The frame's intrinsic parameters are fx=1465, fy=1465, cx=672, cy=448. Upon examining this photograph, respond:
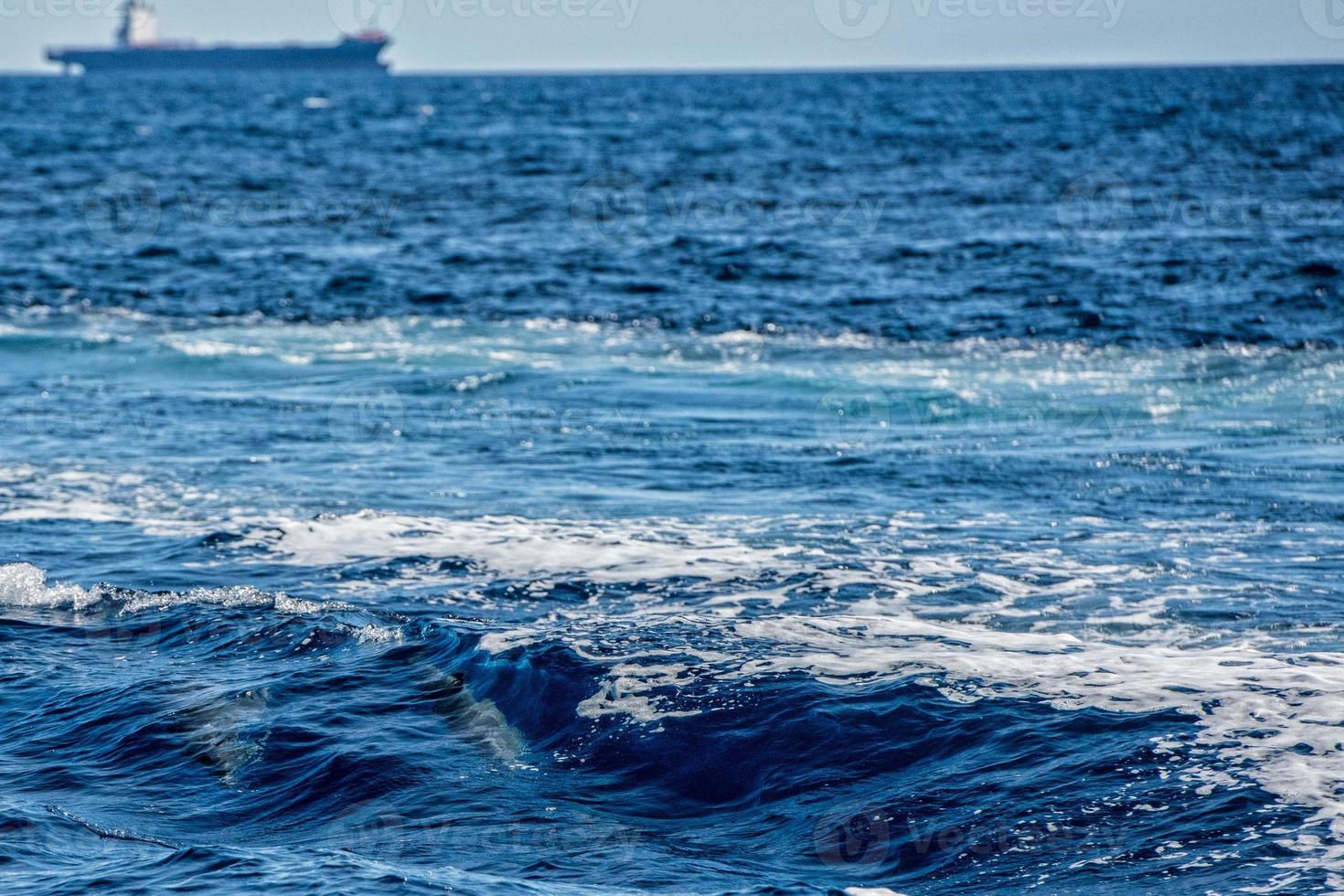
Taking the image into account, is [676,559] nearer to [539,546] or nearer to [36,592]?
[539,546]

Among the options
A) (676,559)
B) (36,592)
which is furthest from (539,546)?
(36,592)

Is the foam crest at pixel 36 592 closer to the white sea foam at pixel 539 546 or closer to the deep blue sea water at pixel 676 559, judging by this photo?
the deep blue sea water at pixel 676 559

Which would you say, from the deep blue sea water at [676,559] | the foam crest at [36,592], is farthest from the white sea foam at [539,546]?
the foam crest at [36,592]

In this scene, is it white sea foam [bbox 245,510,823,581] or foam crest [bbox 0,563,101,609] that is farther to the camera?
white sea foam [bbox 245,510,823,581]

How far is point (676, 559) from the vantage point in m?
11.9

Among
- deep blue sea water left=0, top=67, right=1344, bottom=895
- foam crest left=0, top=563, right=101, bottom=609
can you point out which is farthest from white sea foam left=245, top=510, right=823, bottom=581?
foam crest left=0, top=563, right=101, bottom=609

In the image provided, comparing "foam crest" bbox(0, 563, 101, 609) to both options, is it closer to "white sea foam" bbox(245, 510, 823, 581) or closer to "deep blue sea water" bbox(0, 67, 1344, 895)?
"deep blue sea water" bbox(0, 67, 1344, 895)

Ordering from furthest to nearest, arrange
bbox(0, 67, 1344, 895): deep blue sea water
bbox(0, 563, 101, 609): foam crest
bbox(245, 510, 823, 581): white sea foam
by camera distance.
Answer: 1. bbox(245, 510, 823, 581): white sea foam
2. bbox(0, 563, 101, 609): foam crest
3. bbox(0, 67, 1344, 895): deep blue sea water

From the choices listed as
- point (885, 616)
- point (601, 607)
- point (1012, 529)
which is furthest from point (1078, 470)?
point (601, 607)

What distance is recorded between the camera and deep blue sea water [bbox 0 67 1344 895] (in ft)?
23.7

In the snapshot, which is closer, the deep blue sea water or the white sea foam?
the deep blue sea water

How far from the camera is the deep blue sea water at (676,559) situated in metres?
7.21

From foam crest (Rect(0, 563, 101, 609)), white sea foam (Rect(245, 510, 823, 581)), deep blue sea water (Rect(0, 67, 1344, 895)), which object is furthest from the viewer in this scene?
white sea foam (Rect(245, 510, 823, 581))

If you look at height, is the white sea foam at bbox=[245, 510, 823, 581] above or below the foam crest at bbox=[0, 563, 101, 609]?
above
